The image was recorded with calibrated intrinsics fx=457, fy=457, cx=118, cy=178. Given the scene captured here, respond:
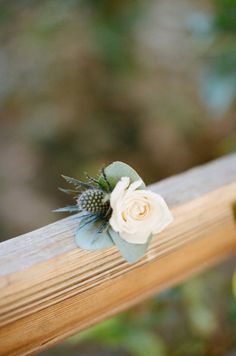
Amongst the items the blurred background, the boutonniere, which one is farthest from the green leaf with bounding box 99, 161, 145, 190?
the blurred background

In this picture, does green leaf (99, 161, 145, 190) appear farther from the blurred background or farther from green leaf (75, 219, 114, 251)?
the blurred background

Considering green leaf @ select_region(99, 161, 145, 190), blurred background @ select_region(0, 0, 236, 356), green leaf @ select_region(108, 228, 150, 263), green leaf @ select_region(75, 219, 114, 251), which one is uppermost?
green leaf @ select_region(99, 161, 145, 190)

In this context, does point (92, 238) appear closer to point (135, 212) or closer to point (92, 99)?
point (135, 212)

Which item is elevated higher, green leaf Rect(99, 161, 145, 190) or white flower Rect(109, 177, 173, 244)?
green leaf Rect(99, 161, 145, 190)

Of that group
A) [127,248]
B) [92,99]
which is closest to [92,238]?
[127,248]

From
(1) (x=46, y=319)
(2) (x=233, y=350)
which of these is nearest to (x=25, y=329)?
(1) (x=46, y=319)

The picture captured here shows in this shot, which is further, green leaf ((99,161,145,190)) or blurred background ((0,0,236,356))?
blurred background ((0,0,236,356))

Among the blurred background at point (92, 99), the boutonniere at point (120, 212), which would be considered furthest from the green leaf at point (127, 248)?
the blurred background at point (92, 99)

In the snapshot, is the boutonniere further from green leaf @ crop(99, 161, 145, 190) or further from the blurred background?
the blurred background
